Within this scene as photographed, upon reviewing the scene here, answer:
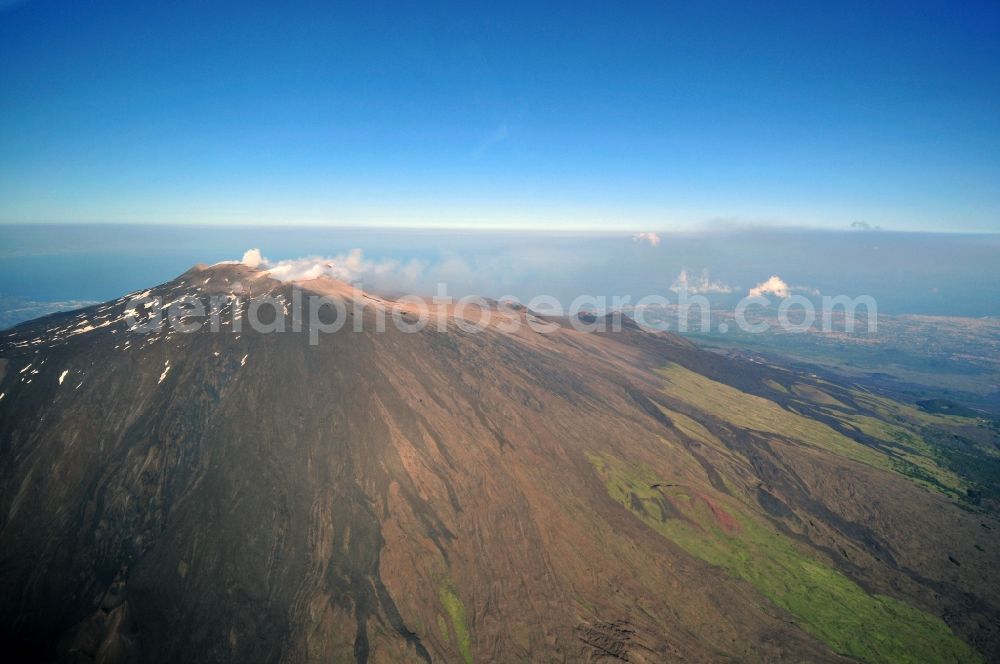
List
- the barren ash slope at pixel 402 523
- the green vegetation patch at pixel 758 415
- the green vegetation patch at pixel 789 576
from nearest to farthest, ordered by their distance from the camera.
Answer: the barren ash slope at pixel 402 523, the green vegetation patch at pixel 789 576, the green vegetation patch at pixel 758 415

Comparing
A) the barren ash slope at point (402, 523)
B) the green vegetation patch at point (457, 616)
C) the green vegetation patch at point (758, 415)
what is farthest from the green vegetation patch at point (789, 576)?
the green vegetation patch at point (758, 415)

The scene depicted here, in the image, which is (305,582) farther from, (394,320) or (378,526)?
(394,320)

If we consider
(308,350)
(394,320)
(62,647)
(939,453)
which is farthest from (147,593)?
(939,453)

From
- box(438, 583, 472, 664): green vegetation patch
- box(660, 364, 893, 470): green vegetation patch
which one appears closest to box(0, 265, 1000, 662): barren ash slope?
box(438, 583, 472, 664): green vegetation patch

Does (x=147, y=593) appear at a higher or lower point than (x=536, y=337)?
lower

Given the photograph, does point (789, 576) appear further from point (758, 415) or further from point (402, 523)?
point (758, 415)

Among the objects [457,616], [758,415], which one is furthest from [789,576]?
[758,415]

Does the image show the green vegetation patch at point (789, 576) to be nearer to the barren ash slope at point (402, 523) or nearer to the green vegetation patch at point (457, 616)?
the barren ash slope at point (402, 523)
